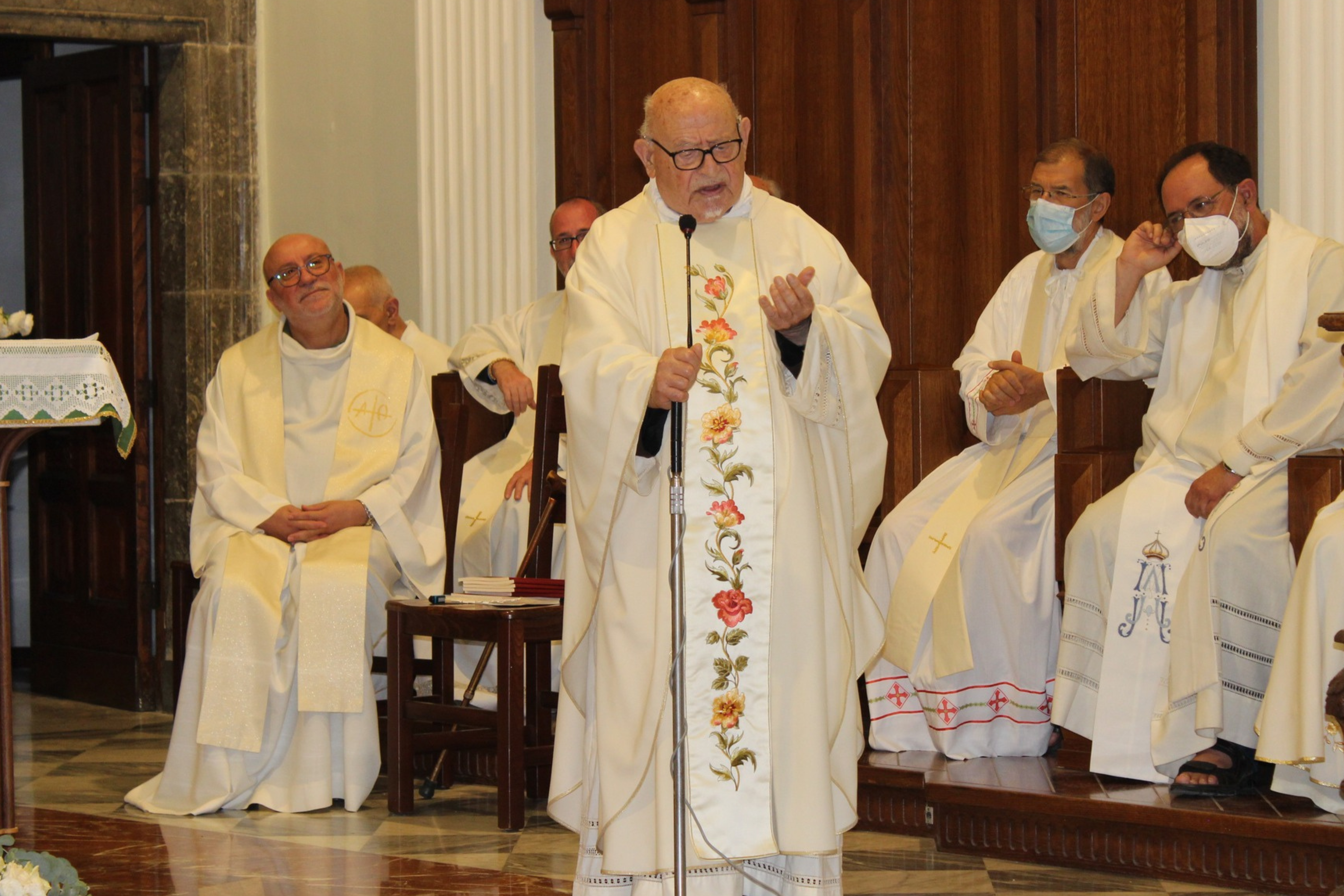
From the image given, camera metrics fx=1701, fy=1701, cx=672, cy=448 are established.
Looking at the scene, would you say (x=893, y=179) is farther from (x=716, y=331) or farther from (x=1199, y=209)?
(x=716, y=331)

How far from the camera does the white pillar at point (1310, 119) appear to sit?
18.0 ft

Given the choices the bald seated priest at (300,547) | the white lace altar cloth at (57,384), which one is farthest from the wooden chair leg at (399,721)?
the white lace altar cloth at (57,384)

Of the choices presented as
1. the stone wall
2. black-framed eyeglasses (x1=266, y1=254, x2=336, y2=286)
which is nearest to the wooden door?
the stone wall

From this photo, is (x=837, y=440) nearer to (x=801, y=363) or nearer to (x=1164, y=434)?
(x=801, y=363)

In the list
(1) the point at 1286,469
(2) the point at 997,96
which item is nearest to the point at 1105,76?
(2) the point at 997,96

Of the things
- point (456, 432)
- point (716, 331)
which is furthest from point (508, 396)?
point (716, 331)

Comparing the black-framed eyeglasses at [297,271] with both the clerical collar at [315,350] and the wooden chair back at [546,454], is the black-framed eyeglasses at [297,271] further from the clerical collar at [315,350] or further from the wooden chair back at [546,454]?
the wooden chair back at [546,454]

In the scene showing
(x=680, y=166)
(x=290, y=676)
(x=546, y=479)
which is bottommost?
(x=290, y=676)

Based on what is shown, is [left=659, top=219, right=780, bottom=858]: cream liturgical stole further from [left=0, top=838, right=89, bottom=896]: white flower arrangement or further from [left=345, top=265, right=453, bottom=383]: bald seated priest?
[left=345, top=265, right=453, bottom=383]: bald seated priest

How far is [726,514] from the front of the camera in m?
3.83

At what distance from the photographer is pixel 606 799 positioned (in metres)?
3.75

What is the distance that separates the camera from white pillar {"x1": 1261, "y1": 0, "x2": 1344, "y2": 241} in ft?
18.0

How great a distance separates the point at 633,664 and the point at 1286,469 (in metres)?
1.96

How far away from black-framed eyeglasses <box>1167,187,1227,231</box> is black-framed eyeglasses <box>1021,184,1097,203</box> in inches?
22.9
